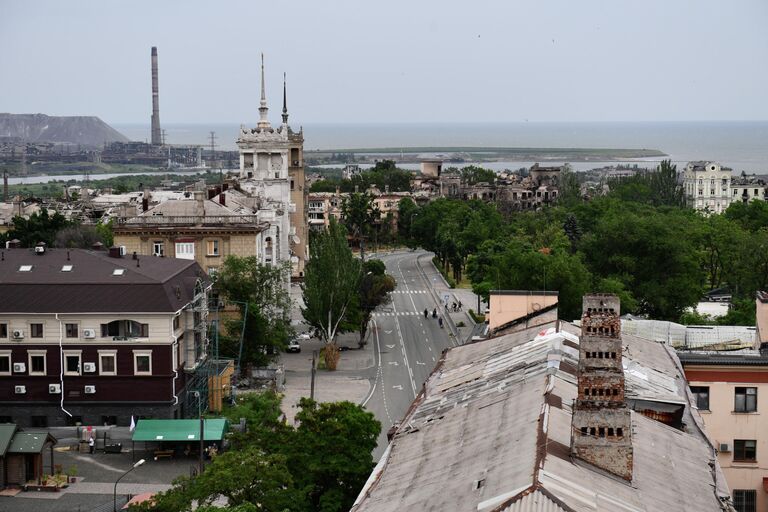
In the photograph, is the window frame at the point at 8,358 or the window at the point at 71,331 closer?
the window frame at the point at 8,358

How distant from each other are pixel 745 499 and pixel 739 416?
2.30 m

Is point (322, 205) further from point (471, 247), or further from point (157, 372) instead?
point (157, 372)

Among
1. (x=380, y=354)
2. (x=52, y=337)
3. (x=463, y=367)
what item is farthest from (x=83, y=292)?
(x=380, y=354)

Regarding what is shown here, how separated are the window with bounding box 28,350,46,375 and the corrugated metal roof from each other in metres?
16.3

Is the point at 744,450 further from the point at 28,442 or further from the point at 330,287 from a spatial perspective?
the point at 330,287

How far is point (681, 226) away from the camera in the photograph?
9644 cm

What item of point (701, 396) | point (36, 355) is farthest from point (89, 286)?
point (701, 396)

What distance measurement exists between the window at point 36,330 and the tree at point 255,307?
1102cm

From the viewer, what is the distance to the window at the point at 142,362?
4650cm

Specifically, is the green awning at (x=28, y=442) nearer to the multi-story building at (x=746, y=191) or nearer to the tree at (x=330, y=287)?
the tree at (x=330, y=287)

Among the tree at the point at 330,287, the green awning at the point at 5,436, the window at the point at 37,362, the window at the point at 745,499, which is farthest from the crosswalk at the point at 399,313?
the window at the point at 745,499

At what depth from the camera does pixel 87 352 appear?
46375 mm

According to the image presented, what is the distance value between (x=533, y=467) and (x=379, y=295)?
46.9 meters

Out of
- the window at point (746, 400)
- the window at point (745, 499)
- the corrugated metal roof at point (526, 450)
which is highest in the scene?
the corrugated metal roof at point (526, 450)
